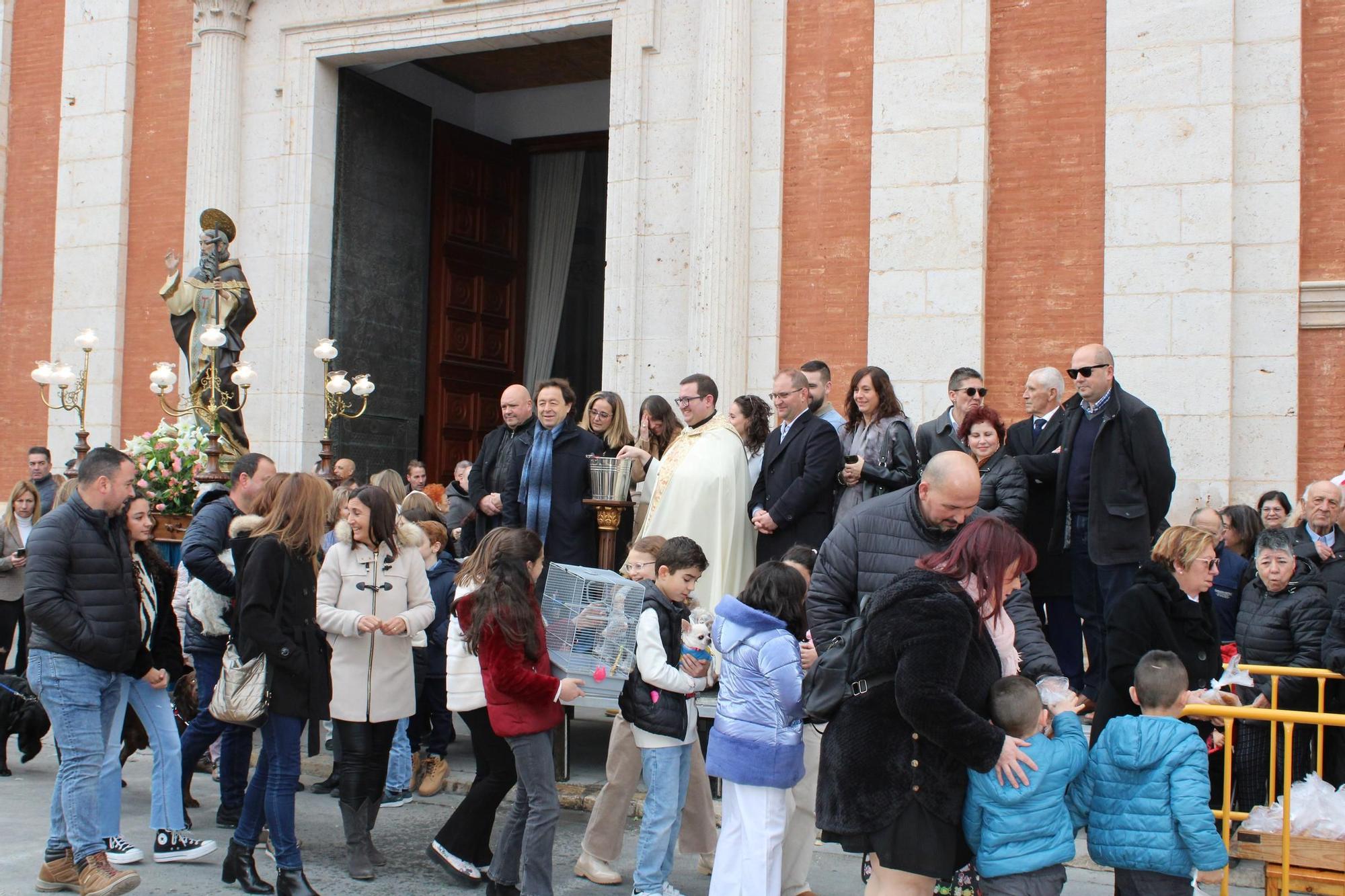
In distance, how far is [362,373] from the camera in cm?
1501

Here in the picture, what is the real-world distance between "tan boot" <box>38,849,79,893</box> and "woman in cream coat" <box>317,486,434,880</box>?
119 centimetres

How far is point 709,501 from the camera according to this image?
778 cm

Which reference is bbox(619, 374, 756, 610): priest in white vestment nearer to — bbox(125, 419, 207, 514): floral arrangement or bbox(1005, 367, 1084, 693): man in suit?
bbox(1005, 367, 1084, 693): man in suit

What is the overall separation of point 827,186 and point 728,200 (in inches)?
35.7

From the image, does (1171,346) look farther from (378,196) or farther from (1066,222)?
(378,196)

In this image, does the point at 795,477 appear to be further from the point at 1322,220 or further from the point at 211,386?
the point at 211,386

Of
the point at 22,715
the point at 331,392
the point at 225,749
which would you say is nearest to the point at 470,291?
the point at 331,392

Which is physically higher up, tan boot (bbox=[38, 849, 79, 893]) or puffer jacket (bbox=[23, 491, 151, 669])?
puffer jacket (bbox=[23, 491, 151, 669])

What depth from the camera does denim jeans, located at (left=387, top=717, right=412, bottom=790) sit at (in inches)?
299

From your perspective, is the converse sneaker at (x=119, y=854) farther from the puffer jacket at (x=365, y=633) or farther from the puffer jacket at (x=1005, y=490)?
the puffer jacket at (x=1005, y=490)

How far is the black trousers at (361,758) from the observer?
5.98 metres

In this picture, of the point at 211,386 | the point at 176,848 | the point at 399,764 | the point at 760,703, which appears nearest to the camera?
the point at 760,703

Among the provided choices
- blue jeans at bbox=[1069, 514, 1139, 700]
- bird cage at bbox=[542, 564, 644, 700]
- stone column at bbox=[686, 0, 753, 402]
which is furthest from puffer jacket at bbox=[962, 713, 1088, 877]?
stone column at bbox=[686, 0, 753, 402]

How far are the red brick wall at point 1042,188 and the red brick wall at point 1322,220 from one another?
156cm
